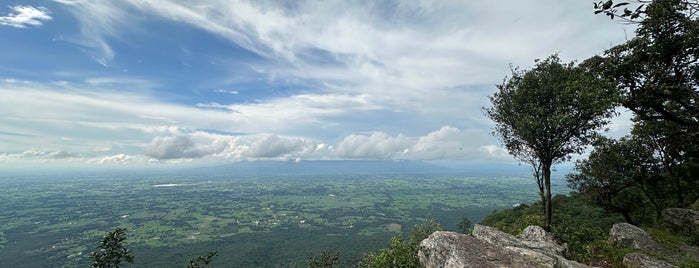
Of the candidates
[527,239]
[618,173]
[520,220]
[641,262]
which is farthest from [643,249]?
[520,220]

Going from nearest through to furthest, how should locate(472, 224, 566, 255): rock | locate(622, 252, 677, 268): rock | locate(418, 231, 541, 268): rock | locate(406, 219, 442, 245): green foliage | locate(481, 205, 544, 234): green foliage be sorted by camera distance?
locate(418, 231, 541, 268): rock → locate(622, 252, 677, 268): rock → locate(472, 224, 566, 255): rock → locate(406, 219, 442, 245): green foliage → locate(481, 205, 544, 234): green foliage

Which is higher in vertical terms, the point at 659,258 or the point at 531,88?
the point at 531,88

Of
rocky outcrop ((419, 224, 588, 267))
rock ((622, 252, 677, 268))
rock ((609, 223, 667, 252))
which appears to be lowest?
rock ((622, 252, 677, 268))

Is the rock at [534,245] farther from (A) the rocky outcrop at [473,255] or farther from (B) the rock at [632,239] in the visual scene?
(B) the rock at [632,239]

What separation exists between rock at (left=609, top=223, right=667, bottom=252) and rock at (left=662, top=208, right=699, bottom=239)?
5226 mm

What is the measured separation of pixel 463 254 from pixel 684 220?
2215cm

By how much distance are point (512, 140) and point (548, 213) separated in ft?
22.0

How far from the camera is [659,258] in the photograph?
1677cm

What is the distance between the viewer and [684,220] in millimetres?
23844

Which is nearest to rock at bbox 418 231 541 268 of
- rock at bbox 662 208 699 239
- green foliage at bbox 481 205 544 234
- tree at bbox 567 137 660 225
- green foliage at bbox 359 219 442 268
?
green foliage at bbox 359 219 442 268

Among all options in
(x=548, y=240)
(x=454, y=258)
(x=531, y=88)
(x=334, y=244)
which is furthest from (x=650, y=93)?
(x=334, y=244)

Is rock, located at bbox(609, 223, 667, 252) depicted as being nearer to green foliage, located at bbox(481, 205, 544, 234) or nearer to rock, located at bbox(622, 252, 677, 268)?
rock, located at bbox(622, 252, 677, 268)

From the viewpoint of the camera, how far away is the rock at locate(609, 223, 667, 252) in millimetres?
18750

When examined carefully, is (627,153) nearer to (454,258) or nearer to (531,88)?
(531,88)
